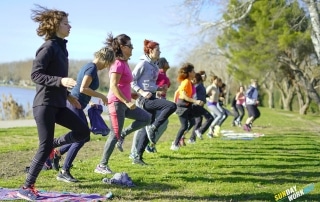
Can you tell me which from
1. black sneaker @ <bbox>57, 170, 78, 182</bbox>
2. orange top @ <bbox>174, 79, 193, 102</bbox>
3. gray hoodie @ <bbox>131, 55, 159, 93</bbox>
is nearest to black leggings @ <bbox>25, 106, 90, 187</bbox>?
black sneaker @ <bbox>57, 170, 78, 182</bbox>

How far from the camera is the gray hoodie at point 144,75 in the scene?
26.0ft

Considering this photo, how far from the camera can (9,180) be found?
650cm

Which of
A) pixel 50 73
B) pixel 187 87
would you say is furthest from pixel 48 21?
pixel 187 87

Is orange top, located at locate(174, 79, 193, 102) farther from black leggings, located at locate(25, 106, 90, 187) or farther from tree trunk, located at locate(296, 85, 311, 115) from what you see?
tree trunk, located at locate(296, 85, 311, 115)

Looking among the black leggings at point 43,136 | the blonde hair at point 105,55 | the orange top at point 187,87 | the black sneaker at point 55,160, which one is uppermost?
the blonde hair at point 105,55

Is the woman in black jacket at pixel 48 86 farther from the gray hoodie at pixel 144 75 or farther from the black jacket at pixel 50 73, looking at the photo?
the gray hoodie at pixel 144 75

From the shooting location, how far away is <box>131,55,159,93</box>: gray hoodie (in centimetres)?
793

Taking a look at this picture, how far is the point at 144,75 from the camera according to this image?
315 inches

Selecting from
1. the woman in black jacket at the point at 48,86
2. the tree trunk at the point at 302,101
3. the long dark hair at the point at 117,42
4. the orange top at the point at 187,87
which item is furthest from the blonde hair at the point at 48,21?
the tree trunk at the point at 302,101

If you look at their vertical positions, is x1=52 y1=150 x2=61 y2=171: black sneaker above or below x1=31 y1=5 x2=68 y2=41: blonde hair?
below

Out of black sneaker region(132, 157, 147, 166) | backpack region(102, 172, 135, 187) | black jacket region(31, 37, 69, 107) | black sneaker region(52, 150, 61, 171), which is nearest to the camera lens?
black jacket region(31, 37, 69, 107)

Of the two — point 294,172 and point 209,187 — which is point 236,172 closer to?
point 294,172

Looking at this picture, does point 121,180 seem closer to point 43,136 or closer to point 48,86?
point 43,136

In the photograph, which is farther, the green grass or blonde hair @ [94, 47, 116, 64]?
blonde hair @ [94, 47, 116, 64]
